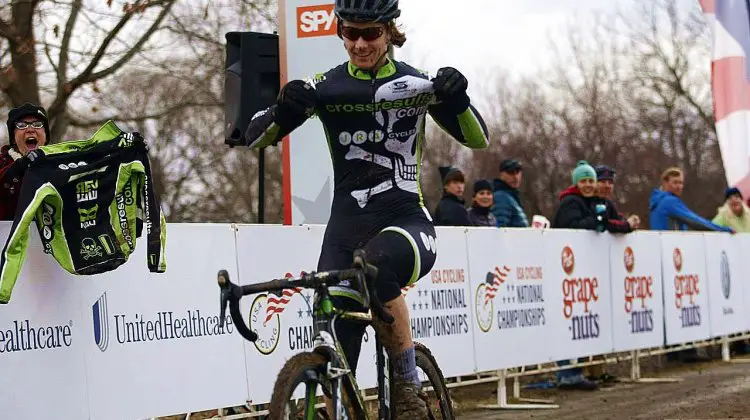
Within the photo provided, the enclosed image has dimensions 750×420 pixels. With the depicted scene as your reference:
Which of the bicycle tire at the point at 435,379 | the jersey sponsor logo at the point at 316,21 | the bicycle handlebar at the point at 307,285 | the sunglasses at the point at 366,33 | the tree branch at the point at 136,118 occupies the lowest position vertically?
the bicycle tire at the point at 435,379

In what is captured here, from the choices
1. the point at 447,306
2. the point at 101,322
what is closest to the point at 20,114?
the point at 101,322

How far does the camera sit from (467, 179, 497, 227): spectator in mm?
13469

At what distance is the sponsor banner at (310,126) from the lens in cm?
1138

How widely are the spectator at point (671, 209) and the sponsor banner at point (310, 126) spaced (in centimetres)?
671

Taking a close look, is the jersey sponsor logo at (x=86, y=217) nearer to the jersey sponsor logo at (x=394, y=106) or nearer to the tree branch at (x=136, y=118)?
the jersey sponsor logo at (x=394, y=106)

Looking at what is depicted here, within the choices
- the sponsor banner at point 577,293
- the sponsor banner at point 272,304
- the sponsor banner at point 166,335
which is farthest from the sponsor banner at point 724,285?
the sponsor banner at point 166,335

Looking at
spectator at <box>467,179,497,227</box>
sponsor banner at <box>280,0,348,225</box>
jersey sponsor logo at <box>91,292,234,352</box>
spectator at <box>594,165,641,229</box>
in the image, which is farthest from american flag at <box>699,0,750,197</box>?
jersey sponsor logo at <box>91,292,234,352</box>

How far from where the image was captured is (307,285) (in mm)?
5566

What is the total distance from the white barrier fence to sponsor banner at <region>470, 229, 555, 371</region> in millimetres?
16

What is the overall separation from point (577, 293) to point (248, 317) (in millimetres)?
5216

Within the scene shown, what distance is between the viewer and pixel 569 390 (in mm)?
13781

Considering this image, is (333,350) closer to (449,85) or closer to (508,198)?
(449,85)

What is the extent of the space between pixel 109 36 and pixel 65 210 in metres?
11.5

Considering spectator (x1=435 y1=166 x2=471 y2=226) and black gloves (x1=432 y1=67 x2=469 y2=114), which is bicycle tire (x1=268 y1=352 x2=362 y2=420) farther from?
spectator (x1=435 y1=166 x2=471 y2=226)
